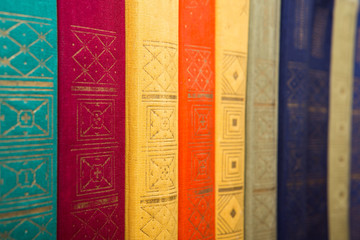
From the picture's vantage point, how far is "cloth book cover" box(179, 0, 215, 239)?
507mm

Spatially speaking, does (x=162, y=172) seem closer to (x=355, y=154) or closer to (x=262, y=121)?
(x=262, y=121)

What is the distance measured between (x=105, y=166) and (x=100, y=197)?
0.16ft

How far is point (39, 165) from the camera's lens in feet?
1.24

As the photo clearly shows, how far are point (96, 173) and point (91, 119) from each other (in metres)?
0.09

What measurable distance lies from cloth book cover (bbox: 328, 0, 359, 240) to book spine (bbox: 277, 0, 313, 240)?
0.13m

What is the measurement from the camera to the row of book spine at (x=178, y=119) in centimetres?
38

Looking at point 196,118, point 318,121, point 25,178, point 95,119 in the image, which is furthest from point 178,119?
point 318,121

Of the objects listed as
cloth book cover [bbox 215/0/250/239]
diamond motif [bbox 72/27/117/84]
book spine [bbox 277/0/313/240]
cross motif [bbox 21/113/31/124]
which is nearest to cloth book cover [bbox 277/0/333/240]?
book spine [bbox 277/0/313/240]

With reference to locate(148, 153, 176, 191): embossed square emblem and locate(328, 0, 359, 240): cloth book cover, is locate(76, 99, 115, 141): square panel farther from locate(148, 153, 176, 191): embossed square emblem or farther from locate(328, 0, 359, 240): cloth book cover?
locate(328, 0, 359, 240): cloth book cover

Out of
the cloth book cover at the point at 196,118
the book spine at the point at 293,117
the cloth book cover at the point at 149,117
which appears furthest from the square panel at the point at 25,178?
the book spine at the point at 293,117

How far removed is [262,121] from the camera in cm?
60

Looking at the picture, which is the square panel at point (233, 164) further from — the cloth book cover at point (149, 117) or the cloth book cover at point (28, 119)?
the cloth book cover at point (28, 119)

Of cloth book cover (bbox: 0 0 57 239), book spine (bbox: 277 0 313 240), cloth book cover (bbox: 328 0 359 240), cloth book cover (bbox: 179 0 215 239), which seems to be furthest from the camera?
cloth book cover (bbox: 328 0 359 240)

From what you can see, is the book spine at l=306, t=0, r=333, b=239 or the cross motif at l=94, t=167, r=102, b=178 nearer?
the cross motif at l=94, t=167, r=102, b=178
